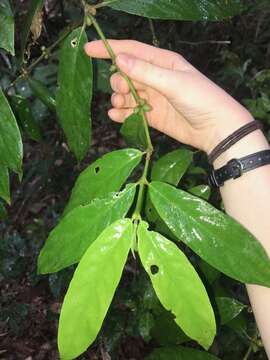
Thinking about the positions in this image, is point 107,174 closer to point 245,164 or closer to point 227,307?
point 245,164

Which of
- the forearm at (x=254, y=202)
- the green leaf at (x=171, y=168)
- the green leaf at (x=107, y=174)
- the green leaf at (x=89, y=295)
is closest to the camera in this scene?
the green leaf at (x=89, y=295)

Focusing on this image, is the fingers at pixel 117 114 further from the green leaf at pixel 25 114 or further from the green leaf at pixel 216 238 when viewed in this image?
the green leaf at pixel 216 238

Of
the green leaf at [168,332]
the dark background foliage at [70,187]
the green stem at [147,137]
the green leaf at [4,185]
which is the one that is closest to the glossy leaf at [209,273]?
the dark background foliage at [70,187]

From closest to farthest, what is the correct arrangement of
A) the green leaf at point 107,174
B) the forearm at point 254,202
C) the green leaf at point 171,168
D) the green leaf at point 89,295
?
the green leaf at point 89,295, the green leaf at point 107,174, the forearm at point 254,202, the green leaf at point 171,168

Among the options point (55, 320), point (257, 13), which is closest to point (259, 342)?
point (55, 320)

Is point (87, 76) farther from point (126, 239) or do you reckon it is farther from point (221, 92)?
point (126, 239)

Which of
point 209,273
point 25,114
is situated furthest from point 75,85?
point 209,273

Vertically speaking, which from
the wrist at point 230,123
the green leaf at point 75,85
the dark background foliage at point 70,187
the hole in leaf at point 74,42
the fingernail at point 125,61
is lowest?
the dark background foliage at point 70,187

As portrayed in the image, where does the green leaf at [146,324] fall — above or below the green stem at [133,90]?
below
